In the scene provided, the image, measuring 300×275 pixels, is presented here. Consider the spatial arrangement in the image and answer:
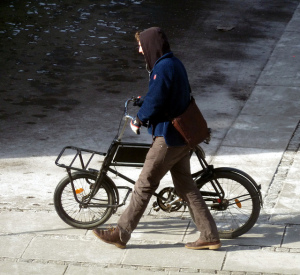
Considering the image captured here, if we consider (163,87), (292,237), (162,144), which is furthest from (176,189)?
(292,237)

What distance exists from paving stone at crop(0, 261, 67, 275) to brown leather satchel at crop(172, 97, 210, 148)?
4.98ft

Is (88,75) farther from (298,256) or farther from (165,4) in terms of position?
(298,256)

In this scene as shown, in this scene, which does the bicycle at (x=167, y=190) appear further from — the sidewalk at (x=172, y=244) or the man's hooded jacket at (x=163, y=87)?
the man's hooded jacket at (x=163, y=87)

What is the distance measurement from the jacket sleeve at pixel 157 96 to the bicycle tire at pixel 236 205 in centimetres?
88

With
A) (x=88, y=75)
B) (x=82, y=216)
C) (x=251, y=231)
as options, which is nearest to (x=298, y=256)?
(x=251, y=231)

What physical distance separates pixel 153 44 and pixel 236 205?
1.87 meters

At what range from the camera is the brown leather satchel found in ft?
Result: 19.9

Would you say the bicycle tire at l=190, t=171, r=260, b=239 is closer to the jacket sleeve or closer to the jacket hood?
the jacket sleeve

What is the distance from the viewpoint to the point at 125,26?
15016 mm

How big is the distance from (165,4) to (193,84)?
5.87 meters

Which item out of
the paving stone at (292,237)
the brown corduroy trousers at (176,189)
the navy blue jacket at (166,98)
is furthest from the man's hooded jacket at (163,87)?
the paving stone at (292,237)

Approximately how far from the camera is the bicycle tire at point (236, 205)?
647 centimetres

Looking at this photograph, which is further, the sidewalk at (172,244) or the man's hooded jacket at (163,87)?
the sidewalk at (172,244)

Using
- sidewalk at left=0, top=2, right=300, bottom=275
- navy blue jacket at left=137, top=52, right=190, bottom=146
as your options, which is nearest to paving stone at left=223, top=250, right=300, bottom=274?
sidewalk at left=0, top=2, right=300, bottom=275
